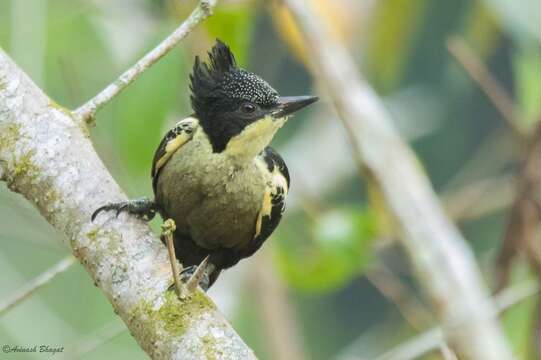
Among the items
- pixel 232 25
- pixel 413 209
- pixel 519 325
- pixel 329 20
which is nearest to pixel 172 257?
pixel 413 209

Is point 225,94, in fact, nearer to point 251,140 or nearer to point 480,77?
point 251,140

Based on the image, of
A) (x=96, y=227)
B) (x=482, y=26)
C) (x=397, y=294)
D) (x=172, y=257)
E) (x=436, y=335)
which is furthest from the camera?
(x=482, y=26)

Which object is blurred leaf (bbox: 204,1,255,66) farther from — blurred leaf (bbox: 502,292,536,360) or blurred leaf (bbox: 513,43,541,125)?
blurred leaf (bbox: 502,292,536,360)

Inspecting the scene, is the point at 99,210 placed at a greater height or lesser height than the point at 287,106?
lesser

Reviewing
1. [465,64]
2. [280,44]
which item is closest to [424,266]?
[465,64]

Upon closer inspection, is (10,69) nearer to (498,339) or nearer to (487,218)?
(498,339)

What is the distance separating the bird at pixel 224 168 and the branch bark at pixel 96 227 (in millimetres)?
522

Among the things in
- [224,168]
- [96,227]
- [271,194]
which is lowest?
[96,227]

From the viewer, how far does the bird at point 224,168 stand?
9.54 feet

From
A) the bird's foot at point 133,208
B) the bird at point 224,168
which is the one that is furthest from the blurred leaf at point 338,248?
the bird's foot at point 133,208

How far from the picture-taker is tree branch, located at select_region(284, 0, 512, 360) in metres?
3.38

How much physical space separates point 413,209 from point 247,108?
0.78 m

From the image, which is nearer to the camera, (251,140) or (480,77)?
(251,140)

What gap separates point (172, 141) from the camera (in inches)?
118
